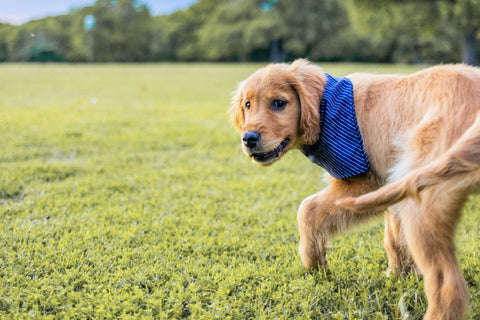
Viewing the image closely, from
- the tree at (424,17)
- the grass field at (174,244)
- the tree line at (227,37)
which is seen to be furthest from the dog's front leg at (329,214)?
Answer: the tree line at (227,37)

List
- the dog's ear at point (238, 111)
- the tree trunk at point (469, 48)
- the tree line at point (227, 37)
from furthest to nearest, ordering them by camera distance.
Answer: the tree line at point (227, 37)
the tree trunk at point (469, 48)
the dog's ear at point (238, 111)

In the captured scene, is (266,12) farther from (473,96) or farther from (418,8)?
(473,96)

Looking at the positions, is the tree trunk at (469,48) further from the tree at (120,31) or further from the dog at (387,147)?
the tree at (120,31)

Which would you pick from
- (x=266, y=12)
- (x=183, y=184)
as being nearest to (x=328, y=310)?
(x=183, y=184)

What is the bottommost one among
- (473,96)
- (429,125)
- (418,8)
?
(429,125)

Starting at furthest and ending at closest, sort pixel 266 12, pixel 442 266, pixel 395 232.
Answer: pixel 266 12
pixel 395 232
pixel 442 266

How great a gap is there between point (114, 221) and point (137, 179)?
5.07ft

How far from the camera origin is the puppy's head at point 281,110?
9.73ft

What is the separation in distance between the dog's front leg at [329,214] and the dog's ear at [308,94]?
40 cm

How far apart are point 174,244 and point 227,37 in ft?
210

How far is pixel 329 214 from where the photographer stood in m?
2.96

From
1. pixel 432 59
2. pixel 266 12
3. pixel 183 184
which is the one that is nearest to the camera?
pixel 183 184

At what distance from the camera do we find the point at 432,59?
152ft

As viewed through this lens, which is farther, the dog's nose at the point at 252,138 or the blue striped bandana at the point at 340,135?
the dog's nose at the point at 252,138
